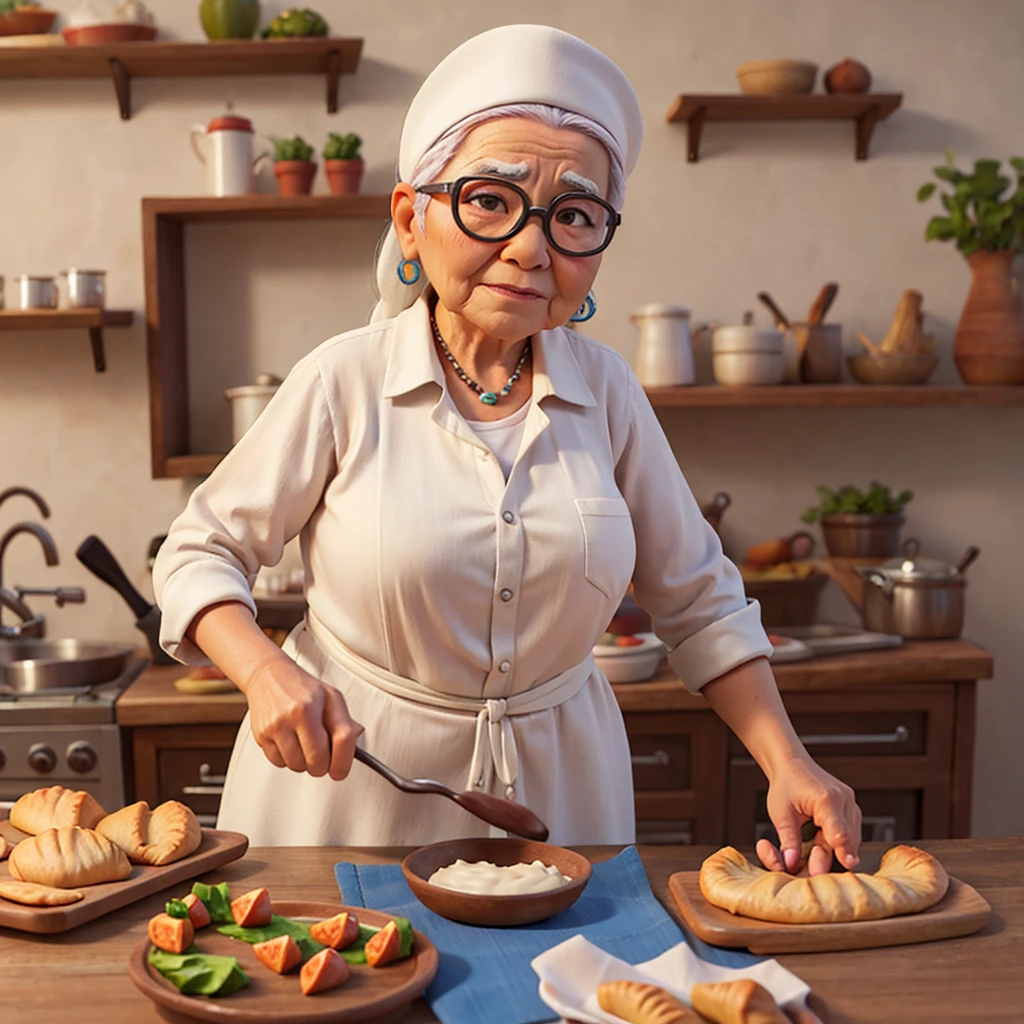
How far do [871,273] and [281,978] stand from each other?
8.87 ft

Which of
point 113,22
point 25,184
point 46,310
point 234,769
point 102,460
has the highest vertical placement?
point 113,22

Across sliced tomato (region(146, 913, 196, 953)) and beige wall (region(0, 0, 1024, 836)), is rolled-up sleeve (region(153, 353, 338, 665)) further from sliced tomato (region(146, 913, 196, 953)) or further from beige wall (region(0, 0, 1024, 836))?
beige wall (region(0, 0, 1024, 836))

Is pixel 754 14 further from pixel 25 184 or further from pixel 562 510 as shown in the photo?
pixel 562 510

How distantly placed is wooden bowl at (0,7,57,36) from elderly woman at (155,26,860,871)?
6.22 feet

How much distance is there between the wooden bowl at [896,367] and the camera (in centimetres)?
303

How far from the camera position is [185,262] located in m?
3.12

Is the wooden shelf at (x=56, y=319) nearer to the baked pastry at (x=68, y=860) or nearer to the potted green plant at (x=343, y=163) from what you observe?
the potted green plant at (x=343, y=163)

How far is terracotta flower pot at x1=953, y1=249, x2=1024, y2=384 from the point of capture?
119 inches

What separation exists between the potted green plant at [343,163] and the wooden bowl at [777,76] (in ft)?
3.20

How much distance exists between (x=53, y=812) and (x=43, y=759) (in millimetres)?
1364

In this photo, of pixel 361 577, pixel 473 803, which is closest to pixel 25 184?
pixel 361 577

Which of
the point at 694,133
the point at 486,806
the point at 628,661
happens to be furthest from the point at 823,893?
the point at 694,133

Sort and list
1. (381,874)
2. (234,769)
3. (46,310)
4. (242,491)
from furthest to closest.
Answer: (46,310)
(234,769)
(242,491)
(381,874)

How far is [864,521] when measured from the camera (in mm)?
3039
